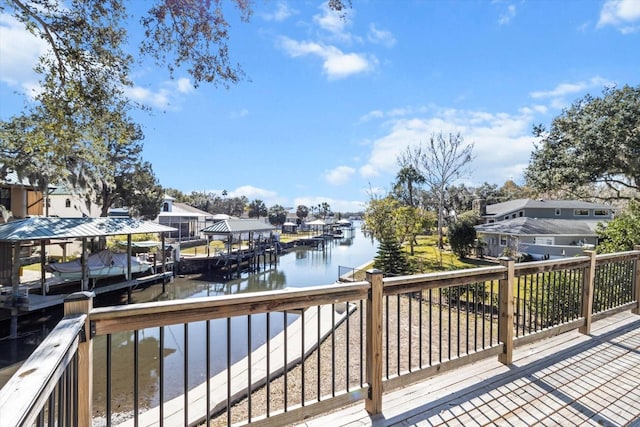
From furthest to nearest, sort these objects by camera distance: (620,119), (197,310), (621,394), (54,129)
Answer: (620,119) → (54,129) → (621,394) → (197,310)

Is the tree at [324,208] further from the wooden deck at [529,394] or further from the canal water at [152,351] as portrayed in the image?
the wooden deck at [529,394]

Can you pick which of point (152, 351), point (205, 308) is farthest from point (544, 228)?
point (205, 308)

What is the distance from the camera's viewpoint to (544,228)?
18.4 meters

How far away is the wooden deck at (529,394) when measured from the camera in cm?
234

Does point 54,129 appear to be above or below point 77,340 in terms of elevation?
above

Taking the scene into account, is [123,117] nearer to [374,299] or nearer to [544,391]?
[374,299]

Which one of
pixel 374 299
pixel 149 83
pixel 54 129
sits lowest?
pixel 374 299

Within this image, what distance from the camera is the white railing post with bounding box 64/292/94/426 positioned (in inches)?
58.5

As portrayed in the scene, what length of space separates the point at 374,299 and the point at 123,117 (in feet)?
21.8

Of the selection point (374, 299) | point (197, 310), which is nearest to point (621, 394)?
point (374, 299)

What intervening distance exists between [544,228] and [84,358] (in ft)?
71.5

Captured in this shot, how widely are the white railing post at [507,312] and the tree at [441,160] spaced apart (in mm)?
19069

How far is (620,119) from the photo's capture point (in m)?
9.98

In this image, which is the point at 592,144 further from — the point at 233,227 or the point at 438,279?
the point at 233,227
